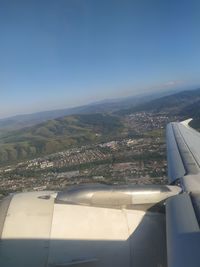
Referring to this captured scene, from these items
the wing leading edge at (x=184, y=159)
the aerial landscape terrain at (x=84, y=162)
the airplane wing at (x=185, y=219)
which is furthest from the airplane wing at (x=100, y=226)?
the aerial landscape terrain at (x=84, y=162)

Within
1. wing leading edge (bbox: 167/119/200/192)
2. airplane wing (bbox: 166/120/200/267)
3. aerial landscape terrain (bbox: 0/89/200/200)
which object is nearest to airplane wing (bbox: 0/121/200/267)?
airplane wing (bbox: 166/120/200/267)

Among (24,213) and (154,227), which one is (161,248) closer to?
(154,227)

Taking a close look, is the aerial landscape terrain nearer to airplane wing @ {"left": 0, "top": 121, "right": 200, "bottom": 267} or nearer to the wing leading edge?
the wing leading edge

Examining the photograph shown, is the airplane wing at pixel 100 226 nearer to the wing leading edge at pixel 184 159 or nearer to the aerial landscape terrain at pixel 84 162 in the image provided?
the wing leading edge at pixel 184 159

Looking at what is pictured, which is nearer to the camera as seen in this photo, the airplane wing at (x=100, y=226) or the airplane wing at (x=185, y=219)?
the airplane wing at (x=185, y=219)

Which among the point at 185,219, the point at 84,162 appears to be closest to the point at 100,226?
the point at 185,219

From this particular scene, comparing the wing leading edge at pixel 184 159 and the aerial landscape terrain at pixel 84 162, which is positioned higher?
the wing leading edge at pixel 184 159

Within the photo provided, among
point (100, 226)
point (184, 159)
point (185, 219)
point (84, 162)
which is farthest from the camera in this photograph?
point (84, 162)

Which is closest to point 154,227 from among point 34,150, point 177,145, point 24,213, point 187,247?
point 187,247

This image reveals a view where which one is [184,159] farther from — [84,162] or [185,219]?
[84,162]

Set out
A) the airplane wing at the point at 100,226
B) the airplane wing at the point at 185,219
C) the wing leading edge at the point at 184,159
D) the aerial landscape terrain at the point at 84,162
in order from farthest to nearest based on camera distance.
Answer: the aerial landscape terrain at the point at 84,162
the wing leading edge at the point at 184,159
the airplane wing at the point at 100,226
the airplane wing at the point at 185,219

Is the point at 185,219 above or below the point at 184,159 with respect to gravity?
above
